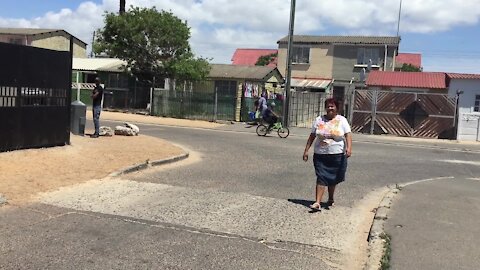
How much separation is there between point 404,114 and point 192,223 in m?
21.2

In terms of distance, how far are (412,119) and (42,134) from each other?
19.1 m

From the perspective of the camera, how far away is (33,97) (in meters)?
11.2

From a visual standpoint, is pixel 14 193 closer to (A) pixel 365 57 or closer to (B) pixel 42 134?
(B) pixel 42 134

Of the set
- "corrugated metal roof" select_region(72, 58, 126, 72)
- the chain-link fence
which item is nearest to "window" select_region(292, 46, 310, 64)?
→ "corrugated metal roof" select_region(72, 58, 126, 72)

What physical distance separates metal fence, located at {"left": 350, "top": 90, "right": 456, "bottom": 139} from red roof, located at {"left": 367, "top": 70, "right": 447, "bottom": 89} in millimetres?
13774

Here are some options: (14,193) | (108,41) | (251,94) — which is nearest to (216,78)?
(251,94)

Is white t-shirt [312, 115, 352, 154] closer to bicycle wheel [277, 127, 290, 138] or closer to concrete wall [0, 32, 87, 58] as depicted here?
bicycle wheel [277, 127, 290, 138]

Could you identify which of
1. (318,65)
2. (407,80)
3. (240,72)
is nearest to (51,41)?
(318,65)

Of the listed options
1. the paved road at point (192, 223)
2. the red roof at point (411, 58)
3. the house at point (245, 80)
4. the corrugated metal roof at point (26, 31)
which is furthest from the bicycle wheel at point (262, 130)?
the red roof at point (411, 58)

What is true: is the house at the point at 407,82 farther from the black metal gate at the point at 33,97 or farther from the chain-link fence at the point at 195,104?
the black metal gate at the point at 33,97

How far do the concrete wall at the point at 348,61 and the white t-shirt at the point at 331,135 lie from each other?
128ft

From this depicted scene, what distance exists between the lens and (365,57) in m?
46.2

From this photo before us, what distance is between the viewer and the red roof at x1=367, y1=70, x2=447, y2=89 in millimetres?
39594

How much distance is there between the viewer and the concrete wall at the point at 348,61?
45.6m
